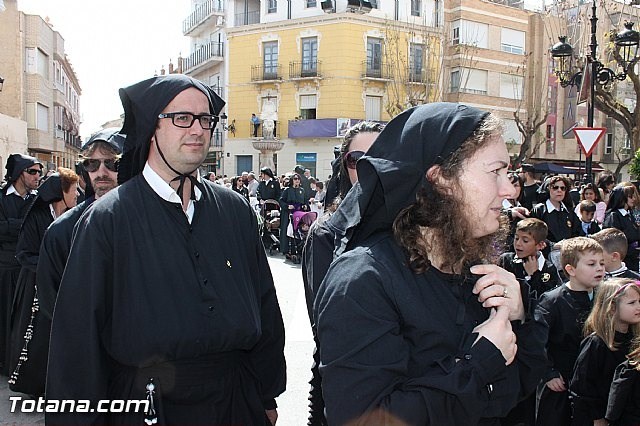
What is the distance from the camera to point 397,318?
1.85 m

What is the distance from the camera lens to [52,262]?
11.6 ft

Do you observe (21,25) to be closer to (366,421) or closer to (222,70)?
(222,70)

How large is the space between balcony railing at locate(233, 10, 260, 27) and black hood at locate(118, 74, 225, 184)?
130ft

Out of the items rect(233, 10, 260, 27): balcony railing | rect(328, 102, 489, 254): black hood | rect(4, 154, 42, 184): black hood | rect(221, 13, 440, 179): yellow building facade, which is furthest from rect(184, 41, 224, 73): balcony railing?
rect(328, 102, 489, 254): black hood

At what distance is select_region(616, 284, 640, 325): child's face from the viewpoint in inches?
153

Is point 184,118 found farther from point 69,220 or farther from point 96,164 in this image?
point 96,164

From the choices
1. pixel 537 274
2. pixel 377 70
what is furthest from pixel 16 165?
pixel 377 70

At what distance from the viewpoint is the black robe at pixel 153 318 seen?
2492 millimetres

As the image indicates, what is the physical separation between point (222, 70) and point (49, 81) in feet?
37.6

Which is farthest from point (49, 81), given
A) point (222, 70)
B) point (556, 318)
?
point (556, 318)

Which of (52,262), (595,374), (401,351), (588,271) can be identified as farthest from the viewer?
(588,271)

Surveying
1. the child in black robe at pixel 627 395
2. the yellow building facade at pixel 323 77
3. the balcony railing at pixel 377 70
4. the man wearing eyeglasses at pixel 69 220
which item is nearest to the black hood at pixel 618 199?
the child in black robe at pixel 627 395

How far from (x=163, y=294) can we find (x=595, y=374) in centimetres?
276

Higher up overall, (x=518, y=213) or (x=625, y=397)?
(x=518, y=213)
